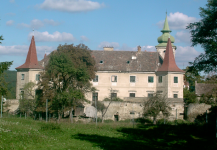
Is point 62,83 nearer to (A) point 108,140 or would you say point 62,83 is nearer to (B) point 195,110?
(B) point 195,110

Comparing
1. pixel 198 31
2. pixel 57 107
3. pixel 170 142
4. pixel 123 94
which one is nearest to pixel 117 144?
pixel 170 142

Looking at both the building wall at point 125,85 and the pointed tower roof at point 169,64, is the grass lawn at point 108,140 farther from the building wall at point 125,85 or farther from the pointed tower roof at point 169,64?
the building wall at point 125,85

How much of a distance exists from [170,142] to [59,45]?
27391 millimetres

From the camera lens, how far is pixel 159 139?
17.7 meters

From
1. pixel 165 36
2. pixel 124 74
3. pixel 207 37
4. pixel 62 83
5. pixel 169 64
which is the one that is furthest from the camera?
pixel 165 36

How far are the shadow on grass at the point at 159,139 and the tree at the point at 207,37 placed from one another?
411 centimetres

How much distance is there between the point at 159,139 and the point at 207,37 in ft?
21.6

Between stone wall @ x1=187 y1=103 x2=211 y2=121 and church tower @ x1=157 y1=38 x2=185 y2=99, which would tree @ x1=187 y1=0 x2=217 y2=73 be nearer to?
stone wall @ x1=187 y1=103 x2=211 y2=121

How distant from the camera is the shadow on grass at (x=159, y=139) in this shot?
1499 centimetres

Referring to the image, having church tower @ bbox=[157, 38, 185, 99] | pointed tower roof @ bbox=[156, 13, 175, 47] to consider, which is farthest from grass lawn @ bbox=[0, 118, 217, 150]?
pointed tower roof @ bbox=[156, 13, 175, 47]

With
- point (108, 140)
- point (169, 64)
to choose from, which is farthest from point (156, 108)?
point (169, 64)

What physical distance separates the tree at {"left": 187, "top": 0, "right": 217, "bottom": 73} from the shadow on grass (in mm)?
4113

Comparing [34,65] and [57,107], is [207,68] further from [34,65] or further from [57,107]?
[34,65]

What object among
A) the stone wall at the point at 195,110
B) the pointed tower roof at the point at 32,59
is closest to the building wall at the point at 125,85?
the pointed tower roof at the point at 32,59
